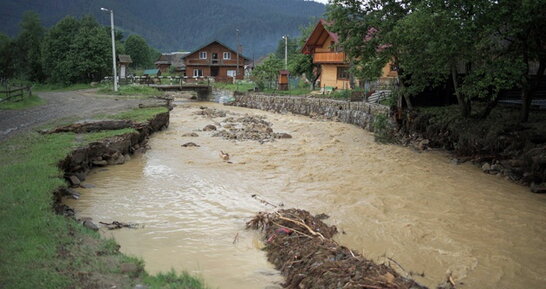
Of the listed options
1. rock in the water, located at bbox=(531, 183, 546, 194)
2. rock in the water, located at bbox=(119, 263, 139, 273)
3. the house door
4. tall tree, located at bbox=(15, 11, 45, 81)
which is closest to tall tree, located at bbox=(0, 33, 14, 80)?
tall tree, located at bbox=(15, 11, 45, 81)

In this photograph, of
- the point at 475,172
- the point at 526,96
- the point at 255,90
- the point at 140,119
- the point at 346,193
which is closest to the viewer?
the point at 346,193

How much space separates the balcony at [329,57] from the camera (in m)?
39.2

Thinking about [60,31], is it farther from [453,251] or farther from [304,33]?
[453,251]

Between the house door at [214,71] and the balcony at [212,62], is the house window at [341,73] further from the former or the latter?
the house door at [214,71]

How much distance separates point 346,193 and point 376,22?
37.7 ft

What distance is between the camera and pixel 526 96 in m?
15.9

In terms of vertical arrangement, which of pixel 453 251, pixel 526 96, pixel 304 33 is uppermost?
pixel 304 33

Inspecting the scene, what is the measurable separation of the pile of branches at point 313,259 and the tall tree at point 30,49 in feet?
205

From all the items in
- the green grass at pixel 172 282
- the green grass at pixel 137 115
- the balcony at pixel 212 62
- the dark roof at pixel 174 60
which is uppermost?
the dark roof at pixel 174 60

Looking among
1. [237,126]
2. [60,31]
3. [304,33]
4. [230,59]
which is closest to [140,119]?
[237,126]

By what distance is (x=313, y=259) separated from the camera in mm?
6562

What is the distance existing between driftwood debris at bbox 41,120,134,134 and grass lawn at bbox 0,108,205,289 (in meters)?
6.35

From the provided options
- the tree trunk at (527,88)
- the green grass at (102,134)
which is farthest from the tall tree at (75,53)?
the tree trunk at (527,88)

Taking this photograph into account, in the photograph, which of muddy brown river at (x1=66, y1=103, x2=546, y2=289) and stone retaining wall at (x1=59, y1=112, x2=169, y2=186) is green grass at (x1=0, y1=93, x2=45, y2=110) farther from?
muddy brown river at (x1=66, y1=103, x2=546, y2=289)
